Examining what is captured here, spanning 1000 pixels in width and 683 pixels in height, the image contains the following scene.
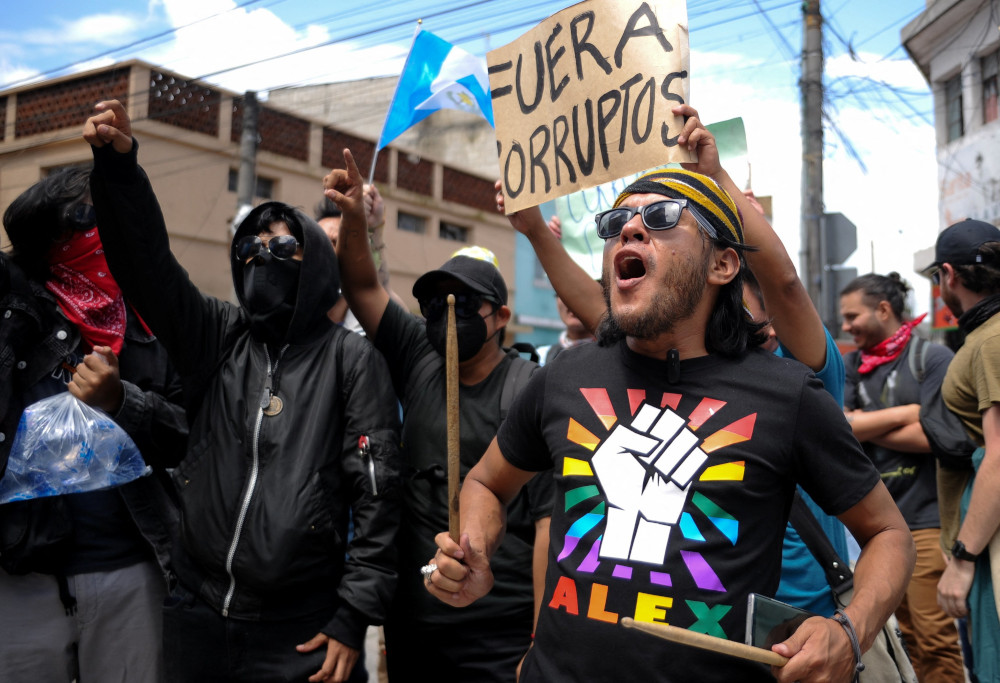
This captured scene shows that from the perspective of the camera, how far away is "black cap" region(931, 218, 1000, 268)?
321 cm

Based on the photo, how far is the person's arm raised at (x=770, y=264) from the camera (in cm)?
221

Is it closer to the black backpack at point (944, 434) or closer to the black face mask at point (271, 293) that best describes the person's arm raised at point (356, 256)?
the black face mask at point (271, 293)

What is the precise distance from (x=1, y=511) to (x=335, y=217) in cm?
226

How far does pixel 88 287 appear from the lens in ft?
10.1

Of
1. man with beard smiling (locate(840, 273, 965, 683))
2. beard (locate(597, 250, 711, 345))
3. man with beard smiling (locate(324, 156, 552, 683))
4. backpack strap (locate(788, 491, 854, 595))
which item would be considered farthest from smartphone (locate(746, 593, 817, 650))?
man with beard smiling (locate(840, 273, 965, 683))

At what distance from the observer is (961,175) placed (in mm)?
14773

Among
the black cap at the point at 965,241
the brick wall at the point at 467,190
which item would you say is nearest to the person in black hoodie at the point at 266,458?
the black cap at the point at 965,241

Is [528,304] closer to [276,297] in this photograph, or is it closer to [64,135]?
[64,135]

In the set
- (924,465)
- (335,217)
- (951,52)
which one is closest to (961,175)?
(951,52)

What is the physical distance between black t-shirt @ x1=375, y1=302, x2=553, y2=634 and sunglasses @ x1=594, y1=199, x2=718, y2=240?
1.03 meters

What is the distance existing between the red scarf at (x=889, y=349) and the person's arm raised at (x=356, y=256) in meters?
2.91

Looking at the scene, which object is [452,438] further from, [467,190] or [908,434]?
[467,190]

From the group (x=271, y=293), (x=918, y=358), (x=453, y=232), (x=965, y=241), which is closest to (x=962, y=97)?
(x=453, y=232)

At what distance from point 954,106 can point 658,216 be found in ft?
52.8
